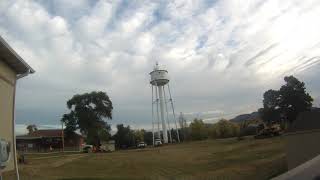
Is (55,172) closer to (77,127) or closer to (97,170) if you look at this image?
(97,170)

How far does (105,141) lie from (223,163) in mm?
53904

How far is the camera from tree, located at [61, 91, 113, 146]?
97938 mm

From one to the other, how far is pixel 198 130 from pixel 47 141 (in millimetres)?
41357

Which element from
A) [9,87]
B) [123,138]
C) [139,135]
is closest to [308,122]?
[9,87]

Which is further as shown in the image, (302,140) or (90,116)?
(90,116)

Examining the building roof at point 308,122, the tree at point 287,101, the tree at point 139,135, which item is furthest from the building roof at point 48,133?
the building roof at point 308,122

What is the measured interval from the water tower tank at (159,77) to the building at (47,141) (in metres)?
21.6

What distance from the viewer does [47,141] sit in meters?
107

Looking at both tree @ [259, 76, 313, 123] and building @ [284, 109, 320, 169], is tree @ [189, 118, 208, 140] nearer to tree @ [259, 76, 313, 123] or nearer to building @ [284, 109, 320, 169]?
tree @ [259, 76, 313, 123]

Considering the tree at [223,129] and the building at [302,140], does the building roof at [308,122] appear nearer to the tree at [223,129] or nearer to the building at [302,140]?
the building at [302,140]

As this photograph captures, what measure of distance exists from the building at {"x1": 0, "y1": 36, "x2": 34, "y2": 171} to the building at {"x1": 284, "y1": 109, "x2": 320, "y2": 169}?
96.6 ft

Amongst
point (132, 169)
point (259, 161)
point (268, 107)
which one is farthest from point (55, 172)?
point (268, 107)

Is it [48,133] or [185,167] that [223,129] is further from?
[185,167]

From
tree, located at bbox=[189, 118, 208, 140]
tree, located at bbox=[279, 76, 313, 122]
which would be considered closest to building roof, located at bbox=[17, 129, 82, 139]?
tree, located at bbox=[189, 118, 208, 140]
